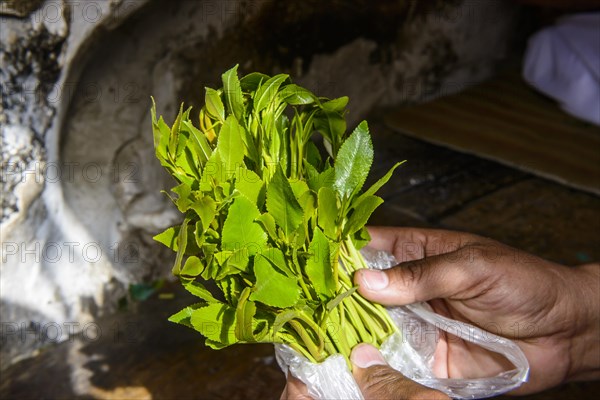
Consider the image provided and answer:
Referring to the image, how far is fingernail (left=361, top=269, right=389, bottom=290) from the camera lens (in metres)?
1.05

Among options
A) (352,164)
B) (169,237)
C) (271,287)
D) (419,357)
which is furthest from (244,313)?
(419,357)

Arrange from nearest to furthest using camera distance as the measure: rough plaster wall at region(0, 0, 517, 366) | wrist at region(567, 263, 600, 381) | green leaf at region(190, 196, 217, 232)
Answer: green leaf at region(190, 196, 217, 232) → wrist at region(567, 263, 600, 381) → rough plaster wall at region(0, 0, 517, 366)

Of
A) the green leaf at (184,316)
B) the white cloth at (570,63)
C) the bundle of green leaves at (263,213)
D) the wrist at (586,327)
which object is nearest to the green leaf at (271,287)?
the bundle of green leaves at (263,213)

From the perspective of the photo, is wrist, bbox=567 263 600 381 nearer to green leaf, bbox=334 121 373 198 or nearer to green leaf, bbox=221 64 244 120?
green leaf, bbox=334 121 373 198

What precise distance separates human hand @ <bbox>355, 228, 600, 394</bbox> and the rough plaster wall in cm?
82

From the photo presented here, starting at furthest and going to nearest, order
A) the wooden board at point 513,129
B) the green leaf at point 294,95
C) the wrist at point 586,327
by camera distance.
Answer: the wooden board at point 513,129 → the wrist at point 586,327 → the green leaf at point 294,95

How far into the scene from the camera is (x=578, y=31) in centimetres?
287

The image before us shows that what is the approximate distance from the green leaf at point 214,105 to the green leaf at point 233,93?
1 centimetres

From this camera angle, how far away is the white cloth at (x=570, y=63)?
109 inches

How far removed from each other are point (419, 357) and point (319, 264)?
321 millimetres

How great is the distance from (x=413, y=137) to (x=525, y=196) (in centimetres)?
53

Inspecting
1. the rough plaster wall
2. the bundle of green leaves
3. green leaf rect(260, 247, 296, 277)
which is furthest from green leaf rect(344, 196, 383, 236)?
the rough plaster wall

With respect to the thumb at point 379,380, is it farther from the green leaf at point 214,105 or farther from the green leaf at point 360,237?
the green leaf at point 214,105

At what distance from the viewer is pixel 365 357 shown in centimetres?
106
